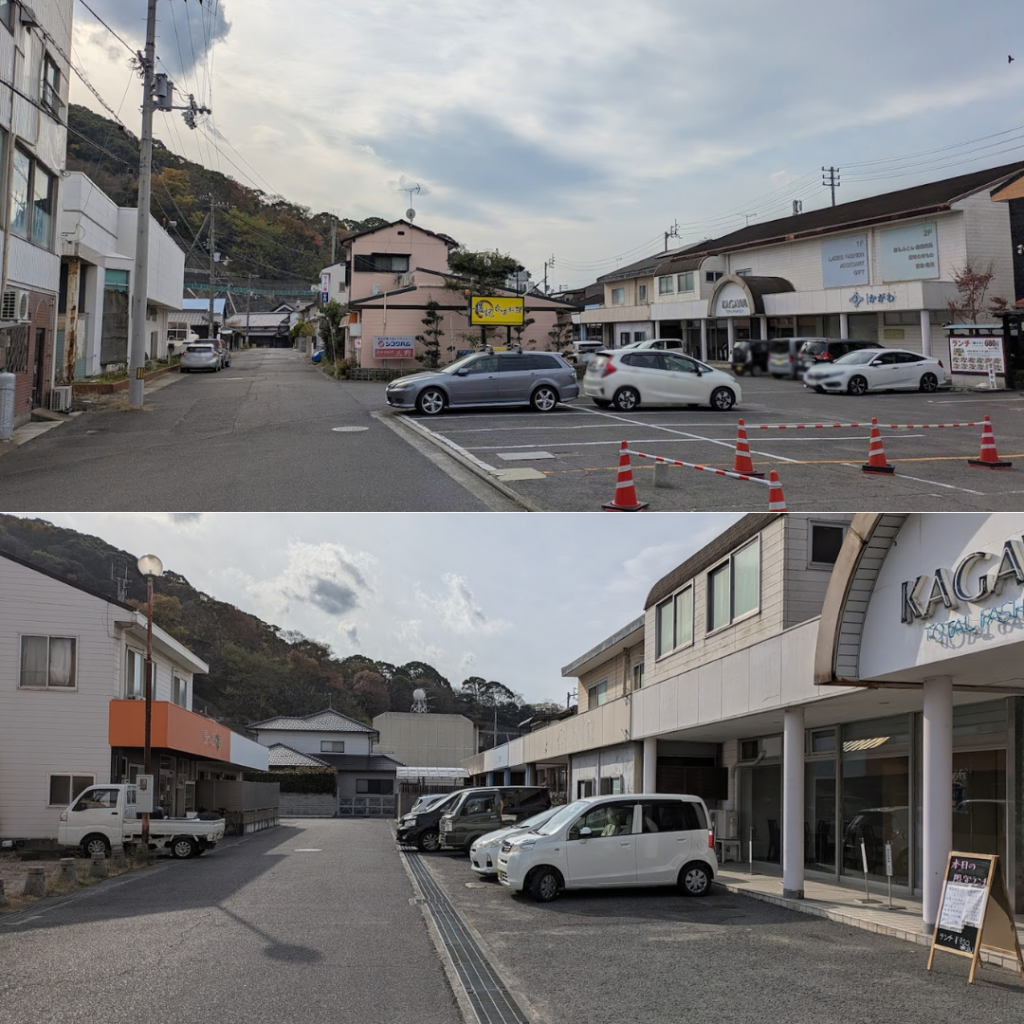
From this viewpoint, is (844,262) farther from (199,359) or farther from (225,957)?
(225,957)

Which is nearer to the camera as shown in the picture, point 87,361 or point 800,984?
point 800,984

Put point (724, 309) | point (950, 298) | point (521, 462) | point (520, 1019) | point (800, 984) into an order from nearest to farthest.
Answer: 1. point (520, 1019)
2. point (800, 984)
3. point (521, 462)
4. point (950, 298)
5. point (724, 309)

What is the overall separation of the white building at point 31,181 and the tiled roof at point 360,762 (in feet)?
138

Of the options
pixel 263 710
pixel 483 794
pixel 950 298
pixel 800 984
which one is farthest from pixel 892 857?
pixel 263 710

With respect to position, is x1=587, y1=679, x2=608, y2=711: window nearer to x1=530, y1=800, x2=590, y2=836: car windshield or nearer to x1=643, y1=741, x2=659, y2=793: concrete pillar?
x1=643, y1=741, x2=659, y2=793: concrete pillar

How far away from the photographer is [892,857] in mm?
15055

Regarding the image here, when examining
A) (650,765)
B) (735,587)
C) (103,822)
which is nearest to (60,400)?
(103,822)

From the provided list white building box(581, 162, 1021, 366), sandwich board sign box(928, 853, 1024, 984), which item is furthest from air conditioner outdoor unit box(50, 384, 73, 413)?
sandwich board sign box(928, 853, 1024, 984)

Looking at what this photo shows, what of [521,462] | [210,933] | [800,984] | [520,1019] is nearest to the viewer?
[520,1019]

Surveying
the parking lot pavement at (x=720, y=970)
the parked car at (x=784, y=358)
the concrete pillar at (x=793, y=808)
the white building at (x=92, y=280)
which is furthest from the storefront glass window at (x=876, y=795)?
the white building at (x=92, y=280)

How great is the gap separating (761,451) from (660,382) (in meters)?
7.14

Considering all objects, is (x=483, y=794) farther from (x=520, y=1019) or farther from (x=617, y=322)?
(x=617, y=322)

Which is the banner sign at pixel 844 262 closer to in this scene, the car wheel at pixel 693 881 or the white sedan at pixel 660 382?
the white sedan at pixel 660 382

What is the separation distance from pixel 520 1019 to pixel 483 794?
61.4 ft
